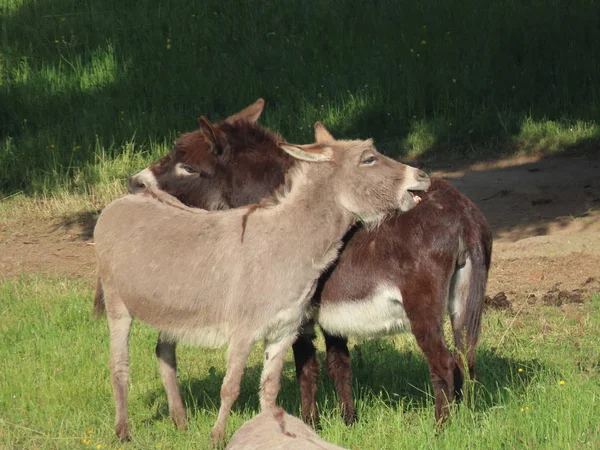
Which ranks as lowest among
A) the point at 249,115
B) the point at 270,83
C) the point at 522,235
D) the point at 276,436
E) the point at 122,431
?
the point at 522,235

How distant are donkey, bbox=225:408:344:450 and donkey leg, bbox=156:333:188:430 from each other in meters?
1.66

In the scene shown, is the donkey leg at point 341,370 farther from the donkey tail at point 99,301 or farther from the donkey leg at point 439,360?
the donkey tail at point 99,301

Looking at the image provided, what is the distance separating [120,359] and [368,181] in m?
1.71

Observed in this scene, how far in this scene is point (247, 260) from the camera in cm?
509

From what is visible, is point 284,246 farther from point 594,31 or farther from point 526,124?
point 594,31

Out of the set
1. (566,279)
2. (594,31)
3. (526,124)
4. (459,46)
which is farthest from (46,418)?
(594,31)

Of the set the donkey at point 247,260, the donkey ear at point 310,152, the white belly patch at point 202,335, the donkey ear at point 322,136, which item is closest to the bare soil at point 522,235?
the donkey ear at point 322,136

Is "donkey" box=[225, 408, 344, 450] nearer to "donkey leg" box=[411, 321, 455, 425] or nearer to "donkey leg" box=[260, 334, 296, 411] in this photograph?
"donkey leg" box=[260, 334, 296, 411]

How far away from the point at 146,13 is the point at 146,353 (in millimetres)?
9321

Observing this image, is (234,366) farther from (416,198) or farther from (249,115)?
(249,115)

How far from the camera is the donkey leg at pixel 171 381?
5.72 metres

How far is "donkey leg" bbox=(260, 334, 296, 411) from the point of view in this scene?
16.7 ft

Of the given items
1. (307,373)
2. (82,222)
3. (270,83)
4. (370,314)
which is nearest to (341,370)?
(307,373)

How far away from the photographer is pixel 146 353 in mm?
7039
